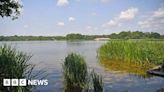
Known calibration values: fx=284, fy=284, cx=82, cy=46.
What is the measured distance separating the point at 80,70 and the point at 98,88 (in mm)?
799

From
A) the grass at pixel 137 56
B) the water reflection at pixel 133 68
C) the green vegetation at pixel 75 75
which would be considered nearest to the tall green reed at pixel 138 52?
the grass at pixel 137 56

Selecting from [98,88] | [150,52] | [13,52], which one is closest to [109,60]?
[150,52]

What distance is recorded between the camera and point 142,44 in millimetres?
13641

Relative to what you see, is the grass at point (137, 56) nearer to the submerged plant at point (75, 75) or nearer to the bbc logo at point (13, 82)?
the submerged plant at point (75, 75)

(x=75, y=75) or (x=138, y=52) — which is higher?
(x=138, y=52)

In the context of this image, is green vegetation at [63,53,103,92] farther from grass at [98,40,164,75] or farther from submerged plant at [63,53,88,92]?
grass at [98,40,164,75]

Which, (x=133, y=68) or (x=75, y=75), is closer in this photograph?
(x=75, y=75)

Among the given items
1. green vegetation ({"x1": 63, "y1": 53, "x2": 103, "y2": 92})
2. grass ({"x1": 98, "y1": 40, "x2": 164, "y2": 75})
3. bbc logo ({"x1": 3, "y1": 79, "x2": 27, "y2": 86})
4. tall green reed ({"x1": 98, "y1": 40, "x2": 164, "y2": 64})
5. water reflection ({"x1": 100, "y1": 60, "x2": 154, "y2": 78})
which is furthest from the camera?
tall green reed ({"x1": 98, "y1": 40, "x2": 164, "y2": 64})

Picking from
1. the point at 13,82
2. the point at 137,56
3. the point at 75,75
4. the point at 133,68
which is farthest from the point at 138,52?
the point at 13,82

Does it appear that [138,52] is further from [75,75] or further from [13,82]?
[13,82]

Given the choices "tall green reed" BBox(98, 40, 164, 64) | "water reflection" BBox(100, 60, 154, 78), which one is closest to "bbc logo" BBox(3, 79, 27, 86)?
"water reflection" BBox(100, 60, 154, 78)

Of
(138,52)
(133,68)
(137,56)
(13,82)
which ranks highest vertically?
(13,82)

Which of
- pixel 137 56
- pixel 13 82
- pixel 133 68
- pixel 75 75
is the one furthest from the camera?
pixel 137 56

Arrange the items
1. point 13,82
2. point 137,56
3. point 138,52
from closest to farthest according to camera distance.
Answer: point 13,82
point 138,52
point 137,56
